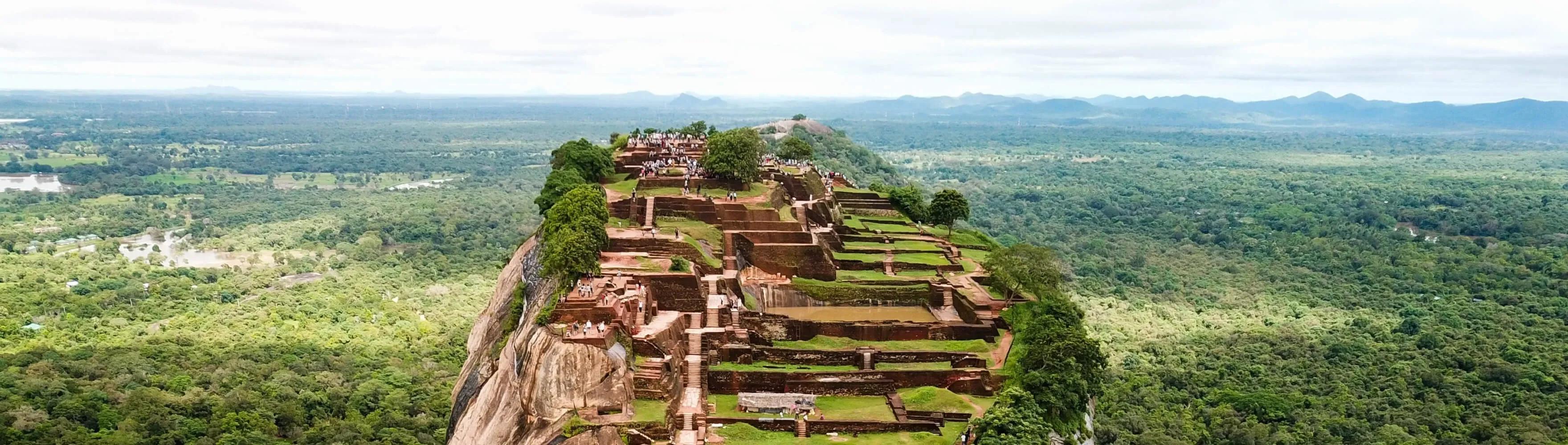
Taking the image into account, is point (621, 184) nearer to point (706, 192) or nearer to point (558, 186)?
point (558, 186)

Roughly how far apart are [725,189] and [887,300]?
39.1 ft

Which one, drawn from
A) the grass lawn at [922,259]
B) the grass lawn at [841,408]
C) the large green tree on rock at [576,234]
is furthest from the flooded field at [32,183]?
the grass lawn at [841,408]

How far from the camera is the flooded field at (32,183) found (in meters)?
135

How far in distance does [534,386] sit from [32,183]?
5652 inches

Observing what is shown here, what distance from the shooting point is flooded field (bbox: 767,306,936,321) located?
39.8 metres

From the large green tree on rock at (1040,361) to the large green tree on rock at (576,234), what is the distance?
13.3 meters

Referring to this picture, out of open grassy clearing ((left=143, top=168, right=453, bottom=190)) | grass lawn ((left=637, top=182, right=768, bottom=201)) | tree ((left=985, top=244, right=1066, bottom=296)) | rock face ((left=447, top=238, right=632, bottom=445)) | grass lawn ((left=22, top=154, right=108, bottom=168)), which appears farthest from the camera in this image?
grass lawn ((left=22, top=154, right=108, bottom=168))

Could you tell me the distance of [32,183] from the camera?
474ft

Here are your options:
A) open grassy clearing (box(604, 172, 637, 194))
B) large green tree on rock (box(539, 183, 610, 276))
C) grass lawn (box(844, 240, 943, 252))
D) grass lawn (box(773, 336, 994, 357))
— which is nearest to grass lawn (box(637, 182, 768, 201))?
open grassy clearing (box(604, 172, 637, 194))

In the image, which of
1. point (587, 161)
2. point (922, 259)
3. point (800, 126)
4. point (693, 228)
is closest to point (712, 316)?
point (693, 228)

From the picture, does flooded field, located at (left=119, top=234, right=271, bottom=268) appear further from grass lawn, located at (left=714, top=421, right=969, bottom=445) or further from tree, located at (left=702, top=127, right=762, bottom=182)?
grass lawn, located at (left=714, top=421, right=969, bottom=445)

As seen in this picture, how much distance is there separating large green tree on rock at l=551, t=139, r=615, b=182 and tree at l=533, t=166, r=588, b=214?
971mm

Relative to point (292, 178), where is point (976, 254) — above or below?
above

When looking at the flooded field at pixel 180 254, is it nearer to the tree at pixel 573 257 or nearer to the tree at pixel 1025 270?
the tree at pixel 573 257
